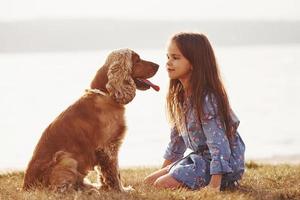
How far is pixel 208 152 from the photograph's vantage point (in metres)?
6.32

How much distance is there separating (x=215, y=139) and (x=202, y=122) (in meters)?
0.22

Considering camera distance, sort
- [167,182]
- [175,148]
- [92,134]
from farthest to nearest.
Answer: [175,148], [167,182], [92,134]

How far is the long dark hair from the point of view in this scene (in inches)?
241

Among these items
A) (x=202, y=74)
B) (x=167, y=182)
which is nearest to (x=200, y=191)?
(x=167, y=182)

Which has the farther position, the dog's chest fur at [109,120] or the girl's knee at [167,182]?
the girl's knee at [167,182]

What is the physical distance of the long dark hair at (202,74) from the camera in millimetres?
6133

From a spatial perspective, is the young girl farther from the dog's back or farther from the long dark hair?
the dog's back

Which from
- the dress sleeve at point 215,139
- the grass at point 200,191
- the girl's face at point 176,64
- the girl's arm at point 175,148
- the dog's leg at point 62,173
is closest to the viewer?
the grass at point 200,191

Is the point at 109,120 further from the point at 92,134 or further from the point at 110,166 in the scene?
the point at 110,166

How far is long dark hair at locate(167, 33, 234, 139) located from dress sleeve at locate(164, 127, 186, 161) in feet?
2.39

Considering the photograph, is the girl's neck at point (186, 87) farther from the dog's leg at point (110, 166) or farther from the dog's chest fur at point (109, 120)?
the dog's leg at point (110, 166)

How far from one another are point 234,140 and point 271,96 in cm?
1597

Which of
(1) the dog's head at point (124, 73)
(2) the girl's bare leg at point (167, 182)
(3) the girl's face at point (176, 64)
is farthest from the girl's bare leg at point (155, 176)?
(3) the girl's face at point (176, 64)

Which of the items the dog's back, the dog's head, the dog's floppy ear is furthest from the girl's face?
the dog's back
